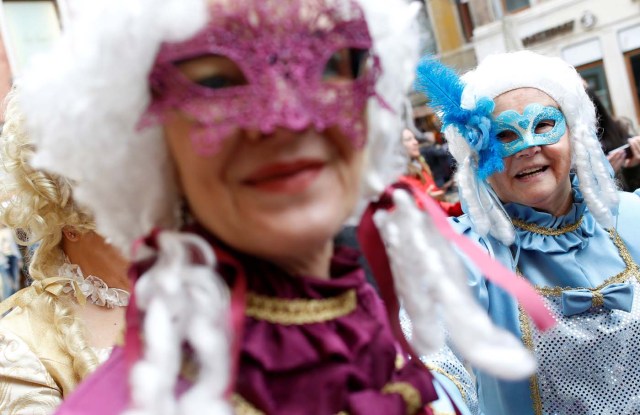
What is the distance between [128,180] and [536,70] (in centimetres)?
168

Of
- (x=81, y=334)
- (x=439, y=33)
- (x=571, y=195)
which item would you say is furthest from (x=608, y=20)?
(x=81, y=334)

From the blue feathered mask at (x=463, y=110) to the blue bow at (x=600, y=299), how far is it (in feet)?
1.57

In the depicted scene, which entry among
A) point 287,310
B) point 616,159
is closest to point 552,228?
point 287,310

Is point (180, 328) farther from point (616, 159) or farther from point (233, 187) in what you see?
point (616, 159)

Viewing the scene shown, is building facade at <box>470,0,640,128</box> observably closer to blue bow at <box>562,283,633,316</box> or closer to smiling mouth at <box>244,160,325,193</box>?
blue bow at <box>562,283,633,316</box>

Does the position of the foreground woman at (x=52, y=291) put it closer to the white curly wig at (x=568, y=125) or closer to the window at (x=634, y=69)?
the white curly wig at (x=568, y=125)

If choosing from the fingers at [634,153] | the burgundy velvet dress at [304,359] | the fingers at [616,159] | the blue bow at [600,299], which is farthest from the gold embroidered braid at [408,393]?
the fingers at [634,153]

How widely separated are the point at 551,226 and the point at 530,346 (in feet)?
1.41

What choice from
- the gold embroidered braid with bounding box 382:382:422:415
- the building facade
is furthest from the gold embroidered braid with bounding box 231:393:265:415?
the building facade

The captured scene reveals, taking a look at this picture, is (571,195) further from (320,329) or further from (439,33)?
(439,33)

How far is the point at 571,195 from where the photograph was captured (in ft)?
7.61

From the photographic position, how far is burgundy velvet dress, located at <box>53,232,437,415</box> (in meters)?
0.96

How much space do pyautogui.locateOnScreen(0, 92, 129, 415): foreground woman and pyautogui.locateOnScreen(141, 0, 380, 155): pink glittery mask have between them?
1.04 meters

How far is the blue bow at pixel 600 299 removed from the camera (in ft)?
6.81
